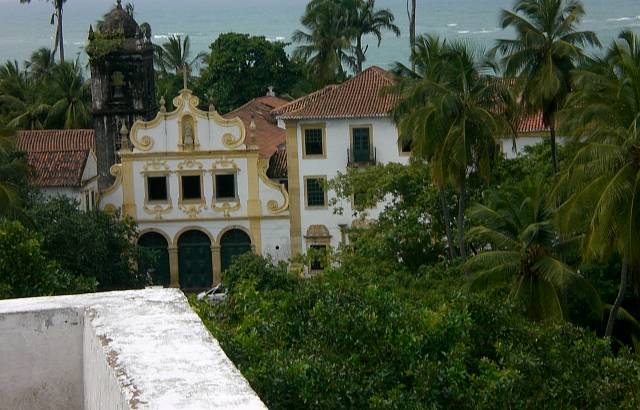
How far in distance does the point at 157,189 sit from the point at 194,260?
2684mm

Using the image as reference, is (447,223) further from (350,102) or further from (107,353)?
(107,353)

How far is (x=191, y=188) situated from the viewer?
46.5 meters

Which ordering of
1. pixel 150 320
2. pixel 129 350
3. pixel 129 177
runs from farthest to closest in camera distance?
pixel 129 177, pixel 150 320, pixel 129 350

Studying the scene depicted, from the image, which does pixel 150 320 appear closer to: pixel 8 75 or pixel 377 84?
pixel 377 84

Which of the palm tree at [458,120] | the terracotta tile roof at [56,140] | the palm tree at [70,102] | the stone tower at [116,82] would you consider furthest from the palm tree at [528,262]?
the palm tree at [70,102]

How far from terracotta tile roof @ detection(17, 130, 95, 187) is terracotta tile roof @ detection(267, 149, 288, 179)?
21.2 ft

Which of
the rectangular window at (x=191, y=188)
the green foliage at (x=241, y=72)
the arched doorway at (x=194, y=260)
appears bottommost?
the arched doorway at (x=194, y=260)

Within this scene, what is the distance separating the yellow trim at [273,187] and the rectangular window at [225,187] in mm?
979

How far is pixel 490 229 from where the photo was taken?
89.2 feet

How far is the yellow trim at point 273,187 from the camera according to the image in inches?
1815

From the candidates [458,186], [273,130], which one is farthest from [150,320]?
[273,130]

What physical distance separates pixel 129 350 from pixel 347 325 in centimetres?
734

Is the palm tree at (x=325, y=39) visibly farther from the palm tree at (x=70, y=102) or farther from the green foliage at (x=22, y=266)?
the green foliage at (x=22, y=266)

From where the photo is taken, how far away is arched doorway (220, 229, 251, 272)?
46.6 meters
